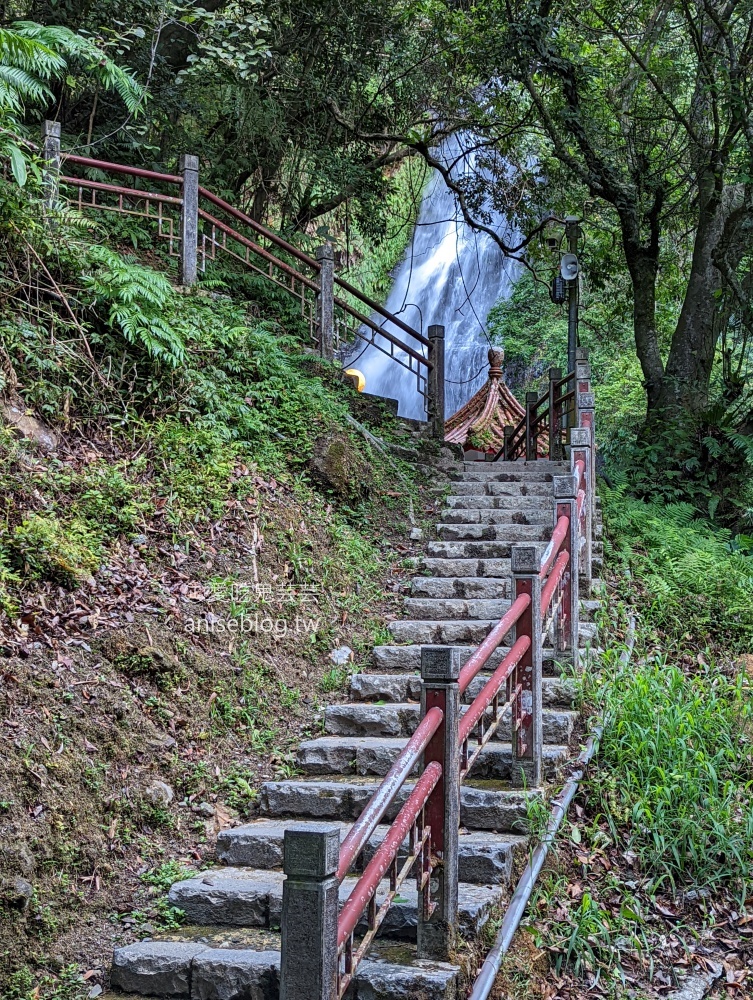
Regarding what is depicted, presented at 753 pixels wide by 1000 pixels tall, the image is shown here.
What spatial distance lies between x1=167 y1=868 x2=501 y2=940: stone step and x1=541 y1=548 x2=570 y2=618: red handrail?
1.72m

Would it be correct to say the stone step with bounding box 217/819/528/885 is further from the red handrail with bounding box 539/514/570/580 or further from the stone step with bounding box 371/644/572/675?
the stone step with bounding box 371/644/572/675

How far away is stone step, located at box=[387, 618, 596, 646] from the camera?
6617 mm

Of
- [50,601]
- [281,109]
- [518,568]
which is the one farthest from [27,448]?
[281,109]

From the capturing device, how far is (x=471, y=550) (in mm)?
8102

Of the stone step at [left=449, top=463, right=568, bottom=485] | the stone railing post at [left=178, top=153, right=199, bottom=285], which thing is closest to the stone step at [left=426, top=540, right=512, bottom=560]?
the stone step at [left=449, top=463, right=568, bottom=485]

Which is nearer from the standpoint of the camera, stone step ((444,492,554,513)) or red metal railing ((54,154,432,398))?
red metal railing ((54,154,432,398))

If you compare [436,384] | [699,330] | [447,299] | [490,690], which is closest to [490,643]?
[490,690]

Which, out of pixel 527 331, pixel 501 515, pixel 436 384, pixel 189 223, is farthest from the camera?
pixel 527 331

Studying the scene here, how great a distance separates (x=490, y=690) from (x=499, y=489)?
5.47m

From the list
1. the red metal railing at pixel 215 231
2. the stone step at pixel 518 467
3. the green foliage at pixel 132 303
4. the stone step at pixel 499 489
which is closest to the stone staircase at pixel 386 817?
the stone step at pixel 499 489

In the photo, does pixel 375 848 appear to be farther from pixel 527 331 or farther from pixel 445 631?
pixel 527 331

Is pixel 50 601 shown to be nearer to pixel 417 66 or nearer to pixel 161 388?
pixel 161 388

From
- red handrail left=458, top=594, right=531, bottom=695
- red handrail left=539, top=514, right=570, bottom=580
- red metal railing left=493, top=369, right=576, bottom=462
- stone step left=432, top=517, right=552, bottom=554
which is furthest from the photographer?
red metal railing left=493, top=369, right=576, bottom=462

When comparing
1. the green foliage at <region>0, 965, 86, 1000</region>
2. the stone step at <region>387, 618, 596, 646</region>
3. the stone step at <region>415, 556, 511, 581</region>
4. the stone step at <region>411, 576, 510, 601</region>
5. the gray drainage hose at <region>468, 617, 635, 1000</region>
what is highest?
the stone step at <region>415, 556, 511, 581</region>
